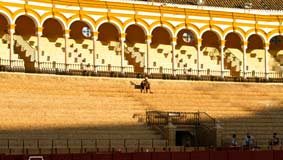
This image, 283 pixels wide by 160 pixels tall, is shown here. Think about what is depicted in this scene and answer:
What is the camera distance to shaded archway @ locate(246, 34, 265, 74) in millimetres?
54353

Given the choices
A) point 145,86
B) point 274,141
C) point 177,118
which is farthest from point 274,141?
point 145,86

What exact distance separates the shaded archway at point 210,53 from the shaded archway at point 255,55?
226 centimetres

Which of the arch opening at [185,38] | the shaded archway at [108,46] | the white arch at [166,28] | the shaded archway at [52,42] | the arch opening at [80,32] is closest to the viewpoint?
the shaded archway at [52,42]

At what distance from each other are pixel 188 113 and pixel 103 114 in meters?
4.50

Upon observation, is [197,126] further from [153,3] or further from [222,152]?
[153,3]

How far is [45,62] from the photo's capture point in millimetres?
45625

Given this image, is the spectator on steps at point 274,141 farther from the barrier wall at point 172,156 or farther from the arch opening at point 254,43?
the arch opening at point 254,43

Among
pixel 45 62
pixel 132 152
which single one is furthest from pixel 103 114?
pixel 45 62

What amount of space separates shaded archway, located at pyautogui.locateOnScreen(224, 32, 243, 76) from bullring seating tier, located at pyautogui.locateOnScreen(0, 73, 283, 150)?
4.55 meters

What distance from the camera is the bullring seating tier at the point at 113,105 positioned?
34.3 meters

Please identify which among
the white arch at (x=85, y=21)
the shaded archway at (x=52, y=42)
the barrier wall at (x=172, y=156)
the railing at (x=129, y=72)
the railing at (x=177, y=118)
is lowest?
the barrier wall at (x=172, y=156)

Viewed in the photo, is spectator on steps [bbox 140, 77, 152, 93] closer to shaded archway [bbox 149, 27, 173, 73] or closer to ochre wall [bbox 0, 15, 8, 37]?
shaded archway [bbox 149, 27, 173, 73]

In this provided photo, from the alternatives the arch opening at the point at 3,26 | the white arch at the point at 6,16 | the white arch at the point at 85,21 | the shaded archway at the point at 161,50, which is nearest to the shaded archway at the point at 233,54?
the shaded archway at the point at 161,50

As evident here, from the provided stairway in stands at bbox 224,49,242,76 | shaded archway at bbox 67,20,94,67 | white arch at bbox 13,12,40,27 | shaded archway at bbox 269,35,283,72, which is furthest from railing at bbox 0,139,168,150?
shaded archway at bbox 269,35,283,72
